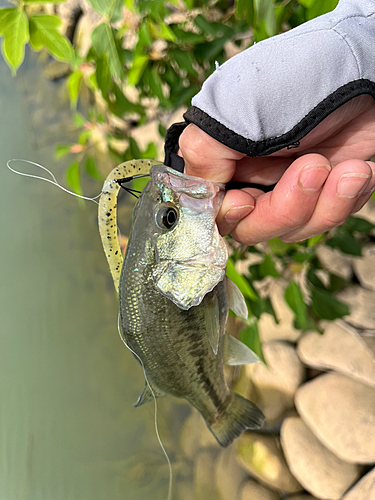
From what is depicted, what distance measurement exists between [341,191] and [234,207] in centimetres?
19

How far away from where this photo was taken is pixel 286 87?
54 cm

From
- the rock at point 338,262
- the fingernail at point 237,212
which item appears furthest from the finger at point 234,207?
the rock at point 338,262

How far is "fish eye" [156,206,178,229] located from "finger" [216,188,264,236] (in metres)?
0.12

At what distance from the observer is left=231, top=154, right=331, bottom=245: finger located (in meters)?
0.54

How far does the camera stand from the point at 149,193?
55cm

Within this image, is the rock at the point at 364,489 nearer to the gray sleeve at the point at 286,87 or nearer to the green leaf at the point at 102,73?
the gray sleeve at the point at 286,87

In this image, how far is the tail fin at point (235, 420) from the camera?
30.9 inches

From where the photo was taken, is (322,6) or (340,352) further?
(340,352)

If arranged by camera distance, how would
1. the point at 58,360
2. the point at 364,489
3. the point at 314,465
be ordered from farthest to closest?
1. the point at 314,465
2. the point at 364,489
3. the point at 58,360

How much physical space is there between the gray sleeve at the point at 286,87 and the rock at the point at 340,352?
1.40m

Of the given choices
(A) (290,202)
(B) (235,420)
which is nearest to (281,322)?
(B) (235,420)

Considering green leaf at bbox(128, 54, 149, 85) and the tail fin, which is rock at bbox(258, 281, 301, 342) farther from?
green leaf at bbox(128, 54, 149, 85)

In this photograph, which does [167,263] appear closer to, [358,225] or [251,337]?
[251,337]

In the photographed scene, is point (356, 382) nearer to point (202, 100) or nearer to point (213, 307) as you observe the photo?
point (213, 307)
